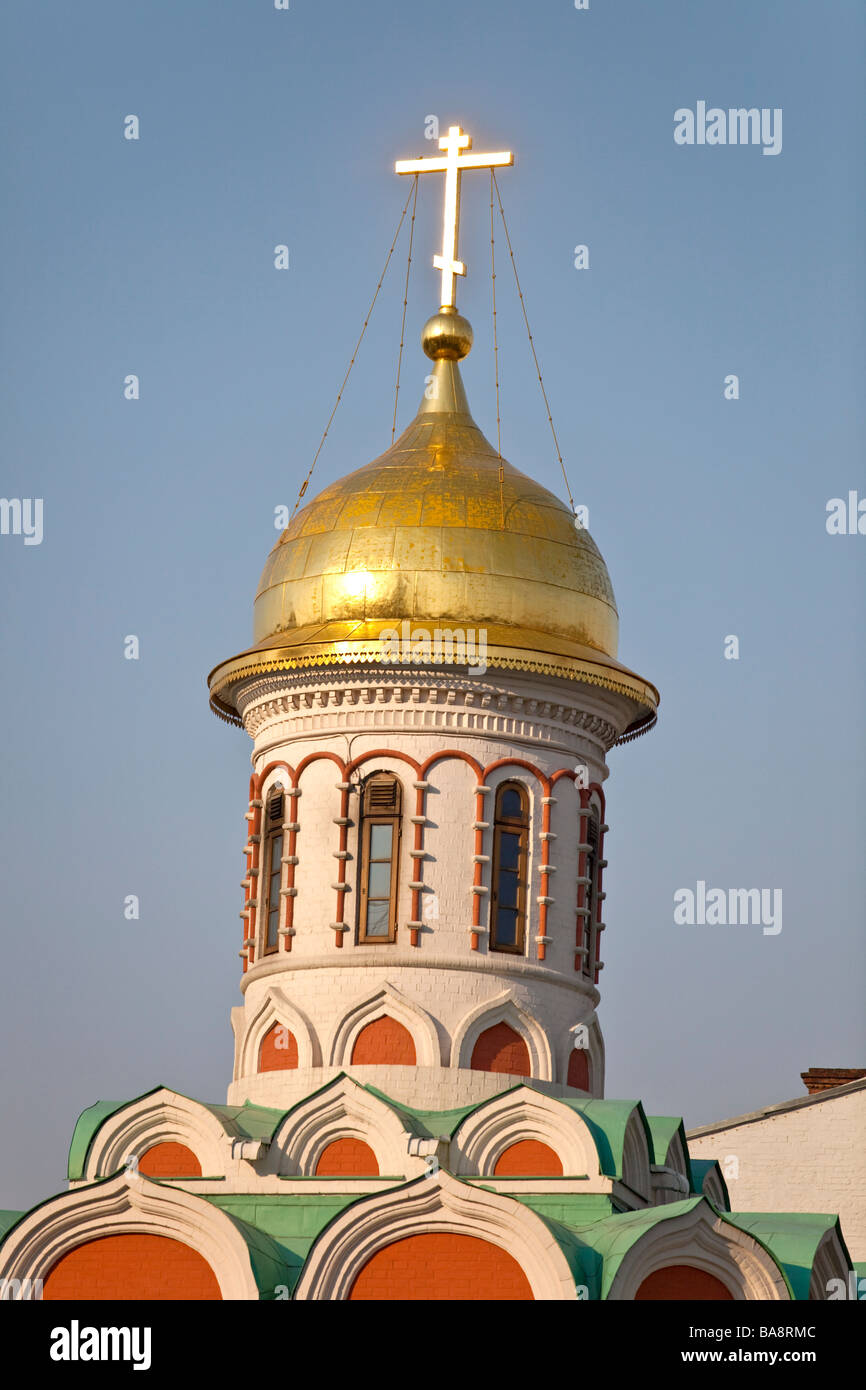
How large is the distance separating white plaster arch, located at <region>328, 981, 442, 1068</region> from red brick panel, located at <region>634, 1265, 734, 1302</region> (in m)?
3.06

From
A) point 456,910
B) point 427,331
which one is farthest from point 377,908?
point 427,331

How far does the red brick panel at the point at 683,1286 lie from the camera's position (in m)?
16.6

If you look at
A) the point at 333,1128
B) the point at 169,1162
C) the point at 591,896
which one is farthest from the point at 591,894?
the point at 169,1162

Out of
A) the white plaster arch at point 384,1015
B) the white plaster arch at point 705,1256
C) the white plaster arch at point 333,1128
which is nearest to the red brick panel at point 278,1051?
the white plaster arch at point 384,1015

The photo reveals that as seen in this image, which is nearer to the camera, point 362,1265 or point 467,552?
point 362,1265

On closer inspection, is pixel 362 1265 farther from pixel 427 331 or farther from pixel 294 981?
pixel 427 331

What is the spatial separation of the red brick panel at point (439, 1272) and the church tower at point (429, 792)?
7.36ft

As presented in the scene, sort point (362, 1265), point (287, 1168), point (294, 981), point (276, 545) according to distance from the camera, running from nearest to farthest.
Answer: point (362, 1265), point (287, 1168), point (294, 981), point (276, 545)

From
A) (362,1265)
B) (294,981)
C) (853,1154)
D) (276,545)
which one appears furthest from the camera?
(853,1154)

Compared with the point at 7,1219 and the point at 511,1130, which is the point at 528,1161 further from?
the point at 7,1219

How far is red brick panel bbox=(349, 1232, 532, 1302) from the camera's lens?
54.3 ft

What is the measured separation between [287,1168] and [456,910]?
2.55m

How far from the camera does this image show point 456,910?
19344 mm

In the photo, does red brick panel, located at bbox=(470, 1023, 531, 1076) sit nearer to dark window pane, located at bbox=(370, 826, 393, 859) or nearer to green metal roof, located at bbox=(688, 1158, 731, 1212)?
dark window pane, located at bbox=(370, 826, 393, 859)
